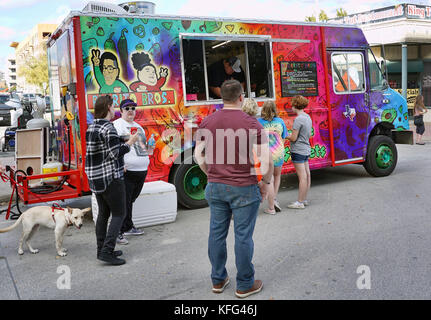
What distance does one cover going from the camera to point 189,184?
714 cm

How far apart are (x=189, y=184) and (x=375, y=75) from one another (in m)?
4.56

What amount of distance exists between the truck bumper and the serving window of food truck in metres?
3.53

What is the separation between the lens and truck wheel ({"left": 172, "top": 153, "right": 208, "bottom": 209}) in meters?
6.93

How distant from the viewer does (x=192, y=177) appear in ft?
23.5

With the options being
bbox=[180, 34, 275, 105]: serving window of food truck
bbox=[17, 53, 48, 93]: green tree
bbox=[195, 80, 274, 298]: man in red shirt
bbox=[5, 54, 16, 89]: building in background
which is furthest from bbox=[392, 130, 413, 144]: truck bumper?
bbox=[5, 54, 16, 89]: building in background

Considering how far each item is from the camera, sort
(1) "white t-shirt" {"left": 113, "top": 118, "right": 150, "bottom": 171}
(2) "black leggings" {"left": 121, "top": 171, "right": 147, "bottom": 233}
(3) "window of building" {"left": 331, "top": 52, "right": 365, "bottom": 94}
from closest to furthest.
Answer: (1) "white t-shirt" {"left": 113, "top": 118, "right": 150, "bottom": 171} < (2) "black leggings" {"left": 121, "top": 171, "right": 147, "bottom": 233} < (3) "window of building" {"left": 331, "top": 52, "right": 365, "bottom": 94}

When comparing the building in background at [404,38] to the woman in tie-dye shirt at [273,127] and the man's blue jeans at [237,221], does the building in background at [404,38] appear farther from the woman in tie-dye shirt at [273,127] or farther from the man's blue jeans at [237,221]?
the man's blue jeans at [237,221]

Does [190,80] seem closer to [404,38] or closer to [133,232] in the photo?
[133,232]

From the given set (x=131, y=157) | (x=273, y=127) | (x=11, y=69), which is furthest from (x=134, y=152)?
(x=11, y=69)

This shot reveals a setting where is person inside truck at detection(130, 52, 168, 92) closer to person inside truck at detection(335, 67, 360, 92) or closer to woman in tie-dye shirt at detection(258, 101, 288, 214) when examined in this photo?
woman in tie-dye shirt at detection(258, 101, 288, 214)

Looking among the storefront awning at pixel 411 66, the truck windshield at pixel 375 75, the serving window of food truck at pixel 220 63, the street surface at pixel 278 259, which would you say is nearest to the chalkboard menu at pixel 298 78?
the serving window of food truck at pixel 220 63
